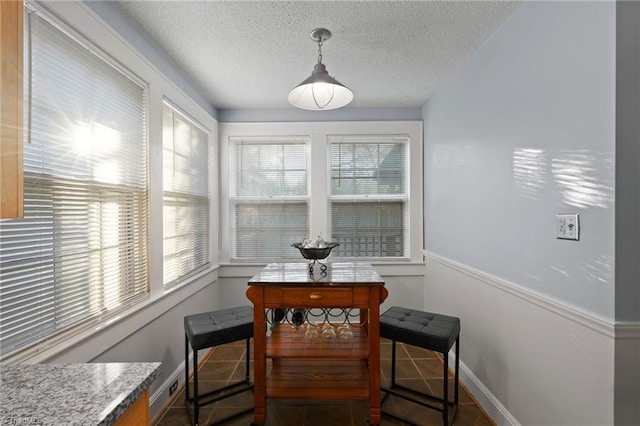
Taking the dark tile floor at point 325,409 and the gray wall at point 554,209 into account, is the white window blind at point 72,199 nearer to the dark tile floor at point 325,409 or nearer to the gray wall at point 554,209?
the dark tile floor at point 325,409

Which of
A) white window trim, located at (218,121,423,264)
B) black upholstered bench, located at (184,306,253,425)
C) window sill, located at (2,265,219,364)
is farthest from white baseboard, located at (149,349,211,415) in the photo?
white window trim, located at (218,121,423,264)

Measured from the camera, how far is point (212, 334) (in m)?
1.91

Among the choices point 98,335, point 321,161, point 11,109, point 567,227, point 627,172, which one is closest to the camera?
point 11,109

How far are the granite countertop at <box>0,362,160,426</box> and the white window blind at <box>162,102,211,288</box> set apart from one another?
1.52 m

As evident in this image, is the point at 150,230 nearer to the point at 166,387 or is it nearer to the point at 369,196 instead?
the point at 166,387

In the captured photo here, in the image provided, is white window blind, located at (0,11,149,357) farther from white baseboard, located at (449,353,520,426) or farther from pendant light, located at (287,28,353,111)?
white baseboard, located at (449,353,520,426)

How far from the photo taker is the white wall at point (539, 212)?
1255mm

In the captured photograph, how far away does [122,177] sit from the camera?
5.98 ft

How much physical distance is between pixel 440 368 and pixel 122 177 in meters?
2.88

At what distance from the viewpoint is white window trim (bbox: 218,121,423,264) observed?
3457mm

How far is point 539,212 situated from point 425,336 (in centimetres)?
96

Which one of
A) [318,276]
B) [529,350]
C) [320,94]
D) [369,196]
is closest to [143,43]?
[320,94]

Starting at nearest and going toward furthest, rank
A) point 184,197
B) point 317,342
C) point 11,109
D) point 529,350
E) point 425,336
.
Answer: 1. point 11,109
2. point 529,350
3. point 425,336
4. point 317,342
5. point 184,197

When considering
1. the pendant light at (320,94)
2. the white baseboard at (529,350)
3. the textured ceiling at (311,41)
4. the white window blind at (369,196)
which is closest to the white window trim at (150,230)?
the textured ceiling at (311,41)
